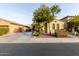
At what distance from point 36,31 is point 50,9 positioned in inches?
173

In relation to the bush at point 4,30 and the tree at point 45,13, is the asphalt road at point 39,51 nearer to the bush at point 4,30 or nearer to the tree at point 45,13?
the tree at point 45,13

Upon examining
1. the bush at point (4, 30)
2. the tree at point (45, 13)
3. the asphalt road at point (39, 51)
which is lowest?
the bush at point (4, 30)

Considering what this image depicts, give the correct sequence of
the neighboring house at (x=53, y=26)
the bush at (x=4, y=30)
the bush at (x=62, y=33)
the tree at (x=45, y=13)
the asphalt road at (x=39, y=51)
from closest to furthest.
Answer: the asphalt road at (x=39, y=51), the bush at (x=62, y=33), the tree at (x=45, y=13), the neighboring house at (x=53, y=26), the bush at (x=4, y=30)

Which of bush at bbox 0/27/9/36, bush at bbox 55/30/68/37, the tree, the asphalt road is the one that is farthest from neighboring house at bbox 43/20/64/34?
the asphalt road

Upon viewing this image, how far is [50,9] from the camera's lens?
1166 inches

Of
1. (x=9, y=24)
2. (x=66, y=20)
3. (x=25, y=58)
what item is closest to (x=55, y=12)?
(x=66, y=20)

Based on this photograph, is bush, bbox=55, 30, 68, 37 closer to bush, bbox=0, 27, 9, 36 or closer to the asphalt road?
the asphalt road

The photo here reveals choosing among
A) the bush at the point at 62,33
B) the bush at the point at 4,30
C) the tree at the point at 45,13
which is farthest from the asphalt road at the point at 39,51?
the bush at the point at 4,30

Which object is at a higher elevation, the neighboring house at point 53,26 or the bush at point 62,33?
the neighboring house at point 53,26

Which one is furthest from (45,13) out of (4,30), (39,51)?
(39,51)

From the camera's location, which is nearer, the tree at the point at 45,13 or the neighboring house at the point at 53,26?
the tree at the point at 45,13

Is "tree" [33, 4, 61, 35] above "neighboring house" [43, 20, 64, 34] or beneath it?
above

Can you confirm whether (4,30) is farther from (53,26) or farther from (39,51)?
(39,51)

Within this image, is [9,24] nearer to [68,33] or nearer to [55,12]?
[55,12]
